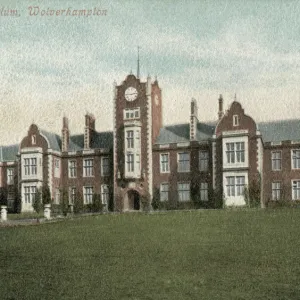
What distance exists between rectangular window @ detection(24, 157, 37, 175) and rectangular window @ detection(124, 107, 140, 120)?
7689mm

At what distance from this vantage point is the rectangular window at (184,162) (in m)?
36.8

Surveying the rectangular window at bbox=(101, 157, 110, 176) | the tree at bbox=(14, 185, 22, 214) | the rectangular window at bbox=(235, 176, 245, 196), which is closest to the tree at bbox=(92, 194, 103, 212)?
the rectangular window at bbox=(101, 157, 110, 176)

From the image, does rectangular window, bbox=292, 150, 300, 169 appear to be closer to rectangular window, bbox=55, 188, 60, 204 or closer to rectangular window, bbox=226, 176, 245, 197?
rectangular window, bbox=226, 176, 245, 197

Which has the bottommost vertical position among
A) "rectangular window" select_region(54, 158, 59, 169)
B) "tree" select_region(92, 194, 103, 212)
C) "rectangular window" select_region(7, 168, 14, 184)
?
"tree" select_region(92, 194, 103, 212)

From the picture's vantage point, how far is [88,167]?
40.1m

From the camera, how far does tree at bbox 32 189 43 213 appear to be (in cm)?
3728

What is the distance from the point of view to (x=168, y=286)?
1114 cm

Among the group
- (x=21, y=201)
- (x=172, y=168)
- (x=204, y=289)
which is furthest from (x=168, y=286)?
(x=21, y=201)

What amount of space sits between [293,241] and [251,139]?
18000 millimetres

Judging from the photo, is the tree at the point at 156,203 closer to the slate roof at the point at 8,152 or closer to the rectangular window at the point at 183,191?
the rectangular window at the point at 183,191

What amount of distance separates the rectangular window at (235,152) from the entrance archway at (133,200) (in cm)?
758

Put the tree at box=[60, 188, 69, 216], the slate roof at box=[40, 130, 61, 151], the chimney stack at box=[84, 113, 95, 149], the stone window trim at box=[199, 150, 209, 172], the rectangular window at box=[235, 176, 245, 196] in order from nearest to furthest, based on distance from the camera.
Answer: the tree at box=[60, 188, 69, 216] < the rectangular window at box=[235, 176, 245, 196] < the stone window trim at box=[199, 150, 209, 172] < the chimney stack at box=[84, 113, 95, 149] < the slate roof at box=[40, 130, 61, 151]

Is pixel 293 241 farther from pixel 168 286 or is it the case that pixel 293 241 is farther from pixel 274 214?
pixel 274 214

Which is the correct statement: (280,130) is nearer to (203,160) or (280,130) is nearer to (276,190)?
(276,190)
